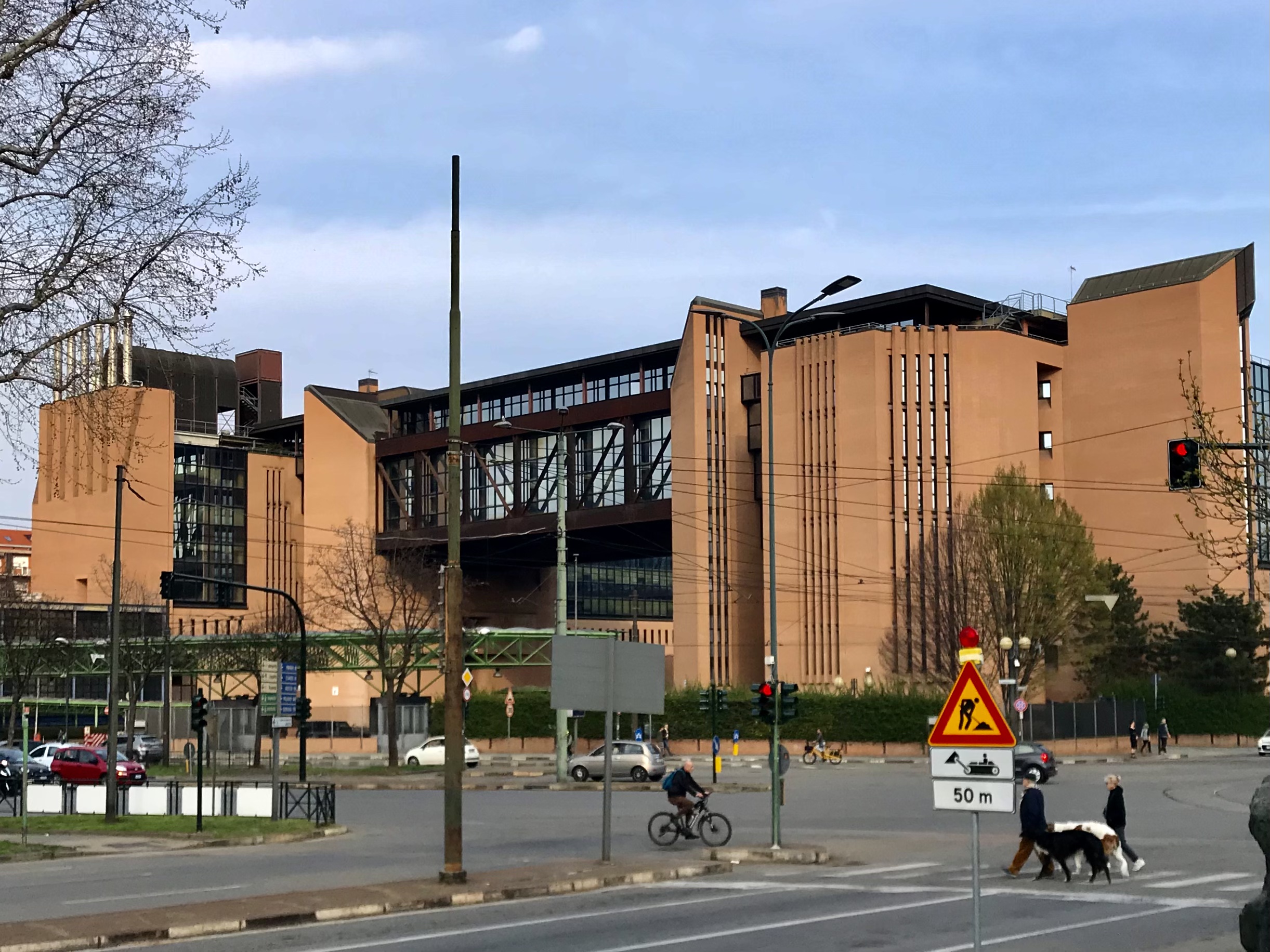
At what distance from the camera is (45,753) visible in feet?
191

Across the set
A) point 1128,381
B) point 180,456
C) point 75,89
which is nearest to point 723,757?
point 1128,381

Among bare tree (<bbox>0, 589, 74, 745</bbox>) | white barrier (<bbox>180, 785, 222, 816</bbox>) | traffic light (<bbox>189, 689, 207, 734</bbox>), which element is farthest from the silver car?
bare tree (<bbox>0, 589, 74, 745</bbox>)

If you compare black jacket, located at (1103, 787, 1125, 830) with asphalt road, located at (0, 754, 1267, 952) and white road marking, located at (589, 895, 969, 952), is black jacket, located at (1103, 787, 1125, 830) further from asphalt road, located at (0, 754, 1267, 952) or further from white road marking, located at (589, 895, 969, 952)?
white road marking, located at (589, 895, 969, 952)

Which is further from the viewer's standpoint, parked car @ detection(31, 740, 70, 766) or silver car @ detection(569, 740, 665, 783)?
parked car @ detection(31, 740, 70, 766)

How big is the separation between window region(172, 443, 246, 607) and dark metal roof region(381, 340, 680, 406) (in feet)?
57.2

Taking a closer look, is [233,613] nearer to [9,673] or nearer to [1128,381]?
[9,673]

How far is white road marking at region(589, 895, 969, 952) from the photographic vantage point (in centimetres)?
1490

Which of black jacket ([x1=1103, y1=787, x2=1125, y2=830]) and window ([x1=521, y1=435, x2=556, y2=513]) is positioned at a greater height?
window ([x1=521, y1=435, x2=556, y2=513])

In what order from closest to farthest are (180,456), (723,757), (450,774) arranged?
(450,774) → (723,757) → (180,456)

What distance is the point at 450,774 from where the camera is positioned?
19.9 metres

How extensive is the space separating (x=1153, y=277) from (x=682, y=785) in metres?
65.1

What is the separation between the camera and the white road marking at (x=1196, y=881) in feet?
66.8

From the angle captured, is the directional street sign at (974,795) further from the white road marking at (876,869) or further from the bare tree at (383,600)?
the bare tree at (383,600)

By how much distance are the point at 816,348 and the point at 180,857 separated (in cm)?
6065
